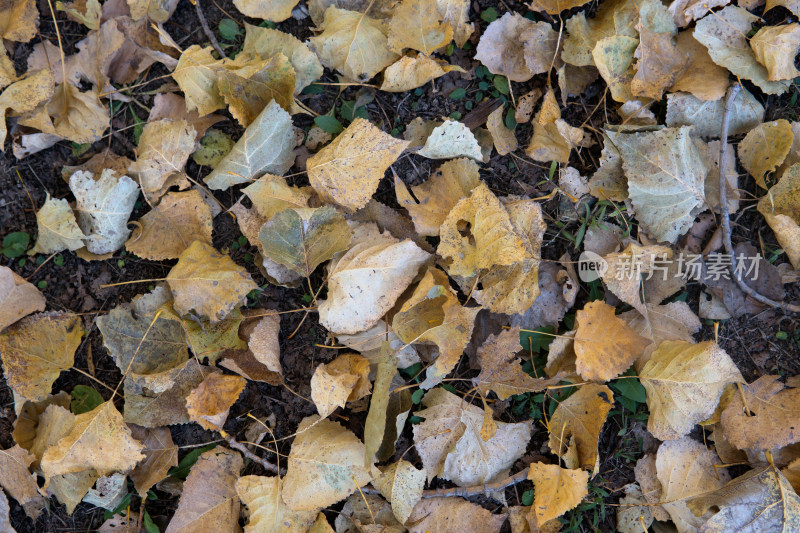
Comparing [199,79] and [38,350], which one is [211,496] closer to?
[38,350]

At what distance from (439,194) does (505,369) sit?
23.1 inches

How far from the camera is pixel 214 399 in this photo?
73.7 inches

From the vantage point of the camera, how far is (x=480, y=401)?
6.32 ft

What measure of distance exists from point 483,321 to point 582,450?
50 centimetres

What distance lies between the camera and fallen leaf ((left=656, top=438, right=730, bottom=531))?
6.09ft

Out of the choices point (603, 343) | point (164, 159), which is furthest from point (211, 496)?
point (603, 343)

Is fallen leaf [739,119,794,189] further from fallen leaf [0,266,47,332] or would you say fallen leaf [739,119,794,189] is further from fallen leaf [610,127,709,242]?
fallen leaf [0,266,47,332]

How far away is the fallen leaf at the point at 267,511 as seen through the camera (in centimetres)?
182

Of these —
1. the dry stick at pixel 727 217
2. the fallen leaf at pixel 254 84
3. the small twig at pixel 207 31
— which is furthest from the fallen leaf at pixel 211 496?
the dry stick at pixel 727 217

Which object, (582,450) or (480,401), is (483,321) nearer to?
(480,401)

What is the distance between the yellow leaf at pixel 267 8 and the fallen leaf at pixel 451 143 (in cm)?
65

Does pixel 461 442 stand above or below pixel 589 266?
below

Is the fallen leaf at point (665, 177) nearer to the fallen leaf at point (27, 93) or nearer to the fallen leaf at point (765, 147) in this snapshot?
the fallen leaf at point (765, 147)

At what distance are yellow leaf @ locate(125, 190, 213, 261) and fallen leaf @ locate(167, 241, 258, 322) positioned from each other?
0.23ft
